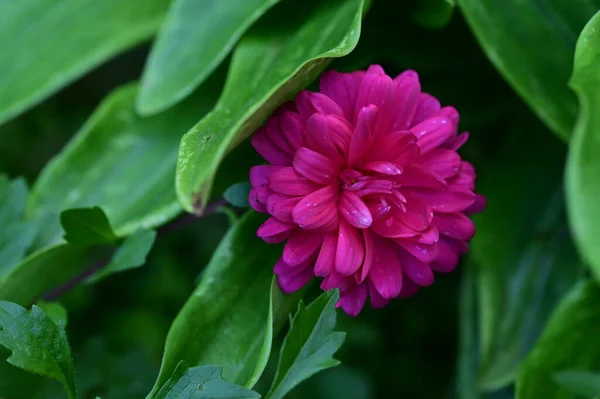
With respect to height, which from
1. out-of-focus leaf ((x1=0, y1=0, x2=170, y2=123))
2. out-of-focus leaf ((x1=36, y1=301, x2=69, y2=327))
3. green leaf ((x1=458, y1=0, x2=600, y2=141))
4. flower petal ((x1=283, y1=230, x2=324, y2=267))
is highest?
out-of-focus leaf ((x1=0, y1=0, x2=170, y2=123))

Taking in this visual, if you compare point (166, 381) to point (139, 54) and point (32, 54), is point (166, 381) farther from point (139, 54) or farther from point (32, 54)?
point (139, 54)

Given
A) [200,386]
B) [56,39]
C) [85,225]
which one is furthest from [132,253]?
[56,39]

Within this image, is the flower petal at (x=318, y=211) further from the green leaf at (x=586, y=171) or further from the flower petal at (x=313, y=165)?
the green leaf at (x=586, y=171)

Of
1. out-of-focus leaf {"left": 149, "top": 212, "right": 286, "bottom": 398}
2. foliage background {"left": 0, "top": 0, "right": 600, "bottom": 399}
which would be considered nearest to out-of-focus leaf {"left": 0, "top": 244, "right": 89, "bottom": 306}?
foliage background {"left": 0, "top": 0, "right": 600, "bottom": 399}

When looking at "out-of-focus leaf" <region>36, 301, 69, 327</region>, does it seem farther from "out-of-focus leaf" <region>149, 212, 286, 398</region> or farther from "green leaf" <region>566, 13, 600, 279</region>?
"green leaf" <region>566, 13, 600, 279</region>

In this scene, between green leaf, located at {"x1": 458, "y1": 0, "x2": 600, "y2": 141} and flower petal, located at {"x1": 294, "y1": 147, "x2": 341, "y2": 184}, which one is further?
green leaf, located at {"x1": 458, "y1": 0, "x2": 600, "y2": 141}

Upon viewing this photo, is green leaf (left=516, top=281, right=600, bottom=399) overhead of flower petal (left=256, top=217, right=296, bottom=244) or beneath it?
beneath

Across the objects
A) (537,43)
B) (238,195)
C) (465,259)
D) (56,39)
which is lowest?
(465,259)

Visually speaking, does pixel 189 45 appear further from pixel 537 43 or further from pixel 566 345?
pixel 566 345
